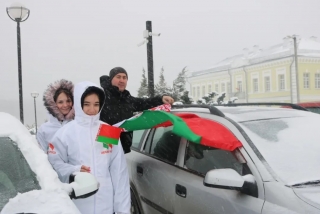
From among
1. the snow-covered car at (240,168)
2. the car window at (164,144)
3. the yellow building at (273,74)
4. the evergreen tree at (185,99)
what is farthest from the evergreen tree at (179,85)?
the yellow building at (273,74)

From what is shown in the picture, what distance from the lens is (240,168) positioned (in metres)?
2.93

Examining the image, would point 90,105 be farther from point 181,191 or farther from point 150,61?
point 150,61

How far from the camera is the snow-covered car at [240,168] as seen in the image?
2.61 metres

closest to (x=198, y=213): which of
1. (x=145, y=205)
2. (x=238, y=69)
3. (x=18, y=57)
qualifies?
(x=145, y=205)

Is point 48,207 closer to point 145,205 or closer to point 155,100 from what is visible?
point 145,205

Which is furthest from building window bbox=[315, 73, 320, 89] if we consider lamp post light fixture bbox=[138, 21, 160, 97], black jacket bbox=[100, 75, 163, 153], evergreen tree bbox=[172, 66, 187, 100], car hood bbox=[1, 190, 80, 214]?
car hood bbox=[1, 190, 80, 214]

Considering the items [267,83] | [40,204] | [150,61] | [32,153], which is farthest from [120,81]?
[267,83]

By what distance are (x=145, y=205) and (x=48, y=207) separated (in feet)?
6.64

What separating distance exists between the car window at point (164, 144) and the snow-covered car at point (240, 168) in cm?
1

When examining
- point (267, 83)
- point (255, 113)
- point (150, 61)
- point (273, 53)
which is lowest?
point (255, 113)

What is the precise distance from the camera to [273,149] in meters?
2.89

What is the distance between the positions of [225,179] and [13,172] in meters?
1.44

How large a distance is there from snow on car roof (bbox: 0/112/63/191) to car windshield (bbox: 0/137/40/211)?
0.03 meters

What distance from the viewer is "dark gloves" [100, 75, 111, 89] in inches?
182
